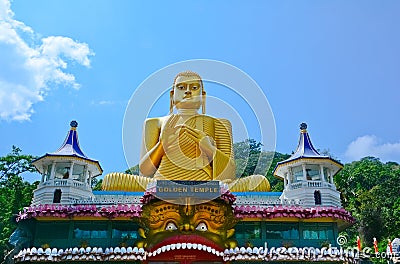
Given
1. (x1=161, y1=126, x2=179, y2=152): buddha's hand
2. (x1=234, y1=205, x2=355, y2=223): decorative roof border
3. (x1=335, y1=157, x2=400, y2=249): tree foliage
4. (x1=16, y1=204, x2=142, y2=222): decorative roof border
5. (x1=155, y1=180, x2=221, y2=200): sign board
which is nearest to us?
(x1=155, y1=180, x2=221, y2=200): sign board

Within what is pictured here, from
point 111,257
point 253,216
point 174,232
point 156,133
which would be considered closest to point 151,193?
point 174,232

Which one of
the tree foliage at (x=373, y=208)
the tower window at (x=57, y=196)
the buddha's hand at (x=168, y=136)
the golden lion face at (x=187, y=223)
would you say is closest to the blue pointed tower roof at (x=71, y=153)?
the tower window at (x=57, y=196)

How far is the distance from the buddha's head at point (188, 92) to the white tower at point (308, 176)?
5663 millimetres

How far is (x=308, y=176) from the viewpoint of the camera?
21.6 meters

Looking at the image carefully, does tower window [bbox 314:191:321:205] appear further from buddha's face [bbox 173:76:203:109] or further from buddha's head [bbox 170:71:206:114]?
buddha's face [bbox 173:76:203:109]

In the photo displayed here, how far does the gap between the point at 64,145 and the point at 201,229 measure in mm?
8513

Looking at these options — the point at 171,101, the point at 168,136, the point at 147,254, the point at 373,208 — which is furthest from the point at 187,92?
the point at 373,208

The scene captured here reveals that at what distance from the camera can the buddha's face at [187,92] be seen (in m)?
23.2

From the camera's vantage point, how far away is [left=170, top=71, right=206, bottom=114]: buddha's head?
76.2ft

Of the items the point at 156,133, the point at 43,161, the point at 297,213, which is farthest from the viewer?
the point at 156,133

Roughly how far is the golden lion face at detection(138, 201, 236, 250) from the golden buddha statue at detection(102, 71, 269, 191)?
2450 millimetres

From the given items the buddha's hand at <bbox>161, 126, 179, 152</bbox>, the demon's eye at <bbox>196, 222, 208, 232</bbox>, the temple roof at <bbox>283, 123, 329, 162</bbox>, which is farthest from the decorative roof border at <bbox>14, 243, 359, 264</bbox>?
the buddha's hand at <bbox>161, 126, 179, 152</bbox>

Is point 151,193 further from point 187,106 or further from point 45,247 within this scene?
point 187,106

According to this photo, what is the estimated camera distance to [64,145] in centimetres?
2147
